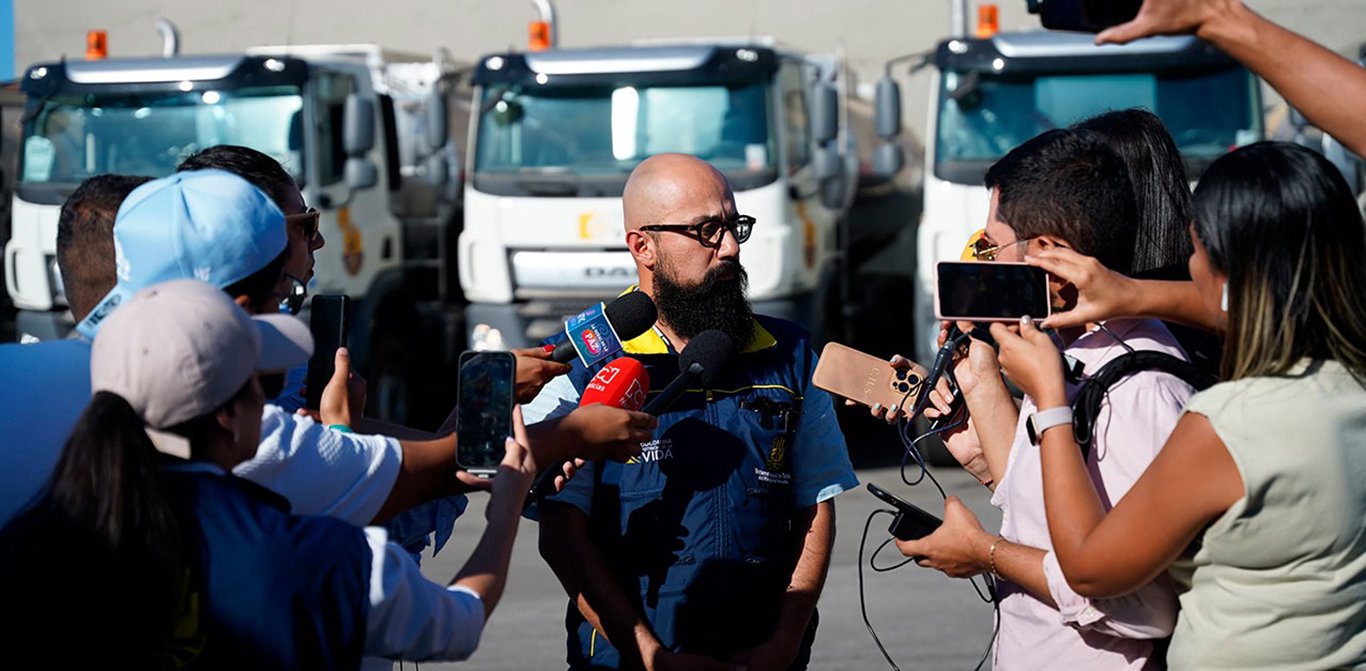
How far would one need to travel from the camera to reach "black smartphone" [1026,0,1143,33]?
2.44m

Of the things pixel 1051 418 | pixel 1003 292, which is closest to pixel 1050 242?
pixel 1003 292

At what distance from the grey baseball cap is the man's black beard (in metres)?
1.44

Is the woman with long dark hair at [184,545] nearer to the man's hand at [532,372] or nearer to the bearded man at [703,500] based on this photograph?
the man's hand at [532,372]

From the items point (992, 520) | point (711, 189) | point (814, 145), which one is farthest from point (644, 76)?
point (711, 189)

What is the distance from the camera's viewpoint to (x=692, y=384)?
→ 3.30 meters

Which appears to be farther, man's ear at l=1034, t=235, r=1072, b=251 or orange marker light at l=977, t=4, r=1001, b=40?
orange marker light at l=977, t=4, r=1001, b=40

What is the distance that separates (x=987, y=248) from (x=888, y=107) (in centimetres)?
852

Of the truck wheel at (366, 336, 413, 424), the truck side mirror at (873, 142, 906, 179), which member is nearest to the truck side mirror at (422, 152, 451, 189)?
the truck wheel at (366, 336, 413, 424)

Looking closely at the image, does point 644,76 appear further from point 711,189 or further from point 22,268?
point 711,189

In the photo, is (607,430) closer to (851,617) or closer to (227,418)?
(227,418)

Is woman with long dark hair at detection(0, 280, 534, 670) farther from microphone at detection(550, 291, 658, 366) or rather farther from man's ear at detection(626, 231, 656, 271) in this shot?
man's ear at detection(626, 231, 656, 271)

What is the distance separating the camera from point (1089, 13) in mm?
2451

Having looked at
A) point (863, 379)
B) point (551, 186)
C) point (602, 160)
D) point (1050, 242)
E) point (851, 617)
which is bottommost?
point (851, 617)

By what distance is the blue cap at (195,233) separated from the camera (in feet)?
8.43
